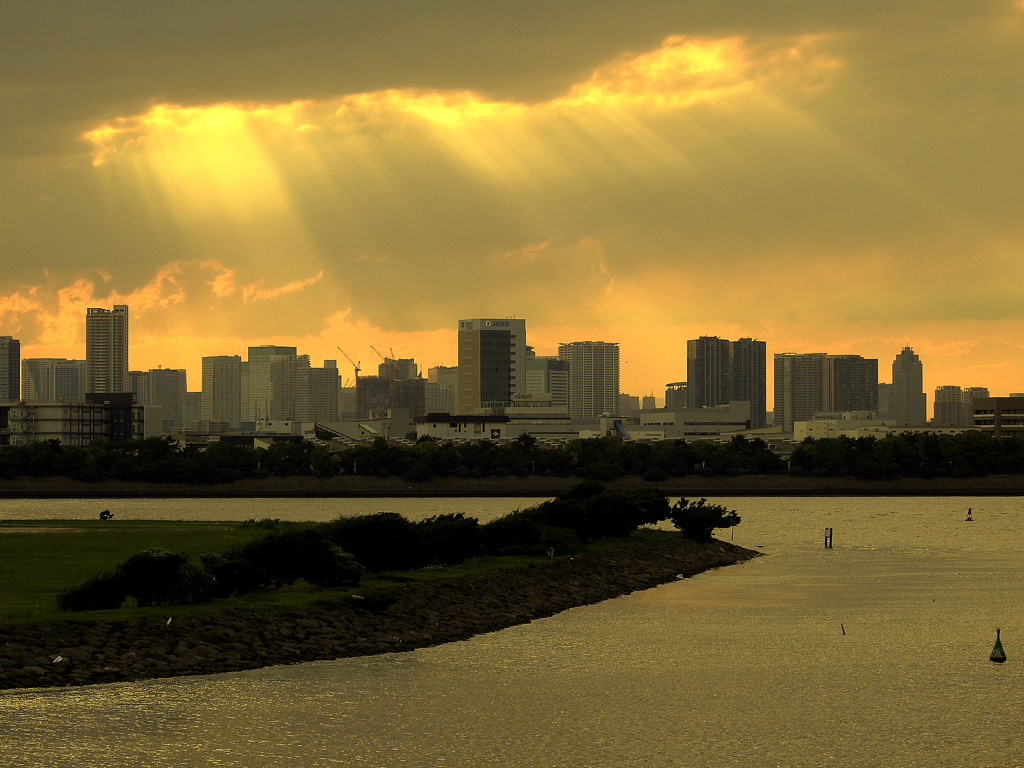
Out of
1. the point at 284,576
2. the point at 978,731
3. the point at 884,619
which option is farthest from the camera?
the point at 884,619

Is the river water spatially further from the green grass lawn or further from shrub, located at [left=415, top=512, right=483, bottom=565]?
shrub, located at [left=415, top=512, right=483, bottom=565]

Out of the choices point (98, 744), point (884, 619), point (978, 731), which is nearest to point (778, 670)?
point (978, 731)

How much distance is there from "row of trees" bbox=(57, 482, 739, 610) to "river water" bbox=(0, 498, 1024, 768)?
7.95m

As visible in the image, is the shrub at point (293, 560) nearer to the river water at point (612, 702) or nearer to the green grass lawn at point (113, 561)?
the green grass lawn at point (113, 561)

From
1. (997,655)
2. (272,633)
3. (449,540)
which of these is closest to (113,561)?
(449,540)

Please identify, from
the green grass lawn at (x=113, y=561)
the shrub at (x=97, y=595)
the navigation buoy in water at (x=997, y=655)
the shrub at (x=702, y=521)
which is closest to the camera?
the shrub at (x=97, y=595)

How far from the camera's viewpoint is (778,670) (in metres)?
53.1

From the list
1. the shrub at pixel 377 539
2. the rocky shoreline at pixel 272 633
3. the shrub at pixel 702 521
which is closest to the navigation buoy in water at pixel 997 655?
the rocky shoreline at pixel 272 633

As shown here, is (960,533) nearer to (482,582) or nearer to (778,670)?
(482,582)

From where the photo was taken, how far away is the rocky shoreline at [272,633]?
151ft

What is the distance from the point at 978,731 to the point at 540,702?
552 inches

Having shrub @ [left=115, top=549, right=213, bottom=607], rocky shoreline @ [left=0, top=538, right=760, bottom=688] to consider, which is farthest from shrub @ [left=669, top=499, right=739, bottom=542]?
shrub @ [left=115, top=549, right=213, bottom=607]

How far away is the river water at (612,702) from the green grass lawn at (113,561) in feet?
20.2

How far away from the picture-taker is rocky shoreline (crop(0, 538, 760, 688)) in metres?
45.9
